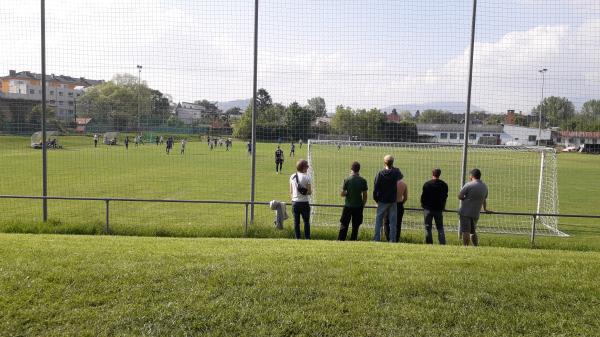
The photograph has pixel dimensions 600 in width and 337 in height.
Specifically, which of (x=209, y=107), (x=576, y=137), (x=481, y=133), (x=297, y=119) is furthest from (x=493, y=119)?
(x=209, y=107)

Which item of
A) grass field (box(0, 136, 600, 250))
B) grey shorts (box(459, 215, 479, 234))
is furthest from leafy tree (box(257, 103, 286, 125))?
grey shorts (box(459, 215, 479, 234))

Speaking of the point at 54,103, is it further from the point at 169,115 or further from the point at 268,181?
the point at 268,181

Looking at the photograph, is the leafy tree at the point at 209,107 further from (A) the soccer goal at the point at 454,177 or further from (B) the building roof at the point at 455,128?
(B) the building roof at the point at 455,128

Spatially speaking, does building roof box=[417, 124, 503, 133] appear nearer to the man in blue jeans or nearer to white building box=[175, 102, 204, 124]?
the man in blue jeans

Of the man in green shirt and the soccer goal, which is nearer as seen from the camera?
the man in green shirt

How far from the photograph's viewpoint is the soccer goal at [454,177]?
13305mm

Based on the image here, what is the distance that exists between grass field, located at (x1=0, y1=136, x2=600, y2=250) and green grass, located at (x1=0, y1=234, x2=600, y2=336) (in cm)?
444

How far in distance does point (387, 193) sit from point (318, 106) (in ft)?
9.75

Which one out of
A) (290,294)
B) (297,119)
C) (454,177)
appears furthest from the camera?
(454,177)

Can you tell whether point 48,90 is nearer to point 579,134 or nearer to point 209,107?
point 209,107

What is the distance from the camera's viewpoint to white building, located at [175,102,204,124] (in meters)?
11.4

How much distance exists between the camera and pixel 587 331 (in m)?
4.26

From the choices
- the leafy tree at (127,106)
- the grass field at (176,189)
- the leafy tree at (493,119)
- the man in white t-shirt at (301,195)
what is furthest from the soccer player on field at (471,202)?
the leafy tree at (127,106)

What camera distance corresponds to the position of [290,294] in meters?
4.72
